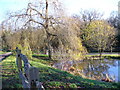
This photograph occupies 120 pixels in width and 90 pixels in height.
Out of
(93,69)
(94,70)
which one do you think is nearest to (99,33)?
(93,69)

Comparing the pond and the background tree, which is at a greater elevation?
the background tree

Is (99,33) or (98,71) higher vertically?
(99,33)

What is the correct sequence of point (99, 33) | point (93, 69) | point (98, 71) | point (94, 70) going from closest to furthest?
point (98, 71) → point (94, 70) → point (93, 69) → point (99, 33)

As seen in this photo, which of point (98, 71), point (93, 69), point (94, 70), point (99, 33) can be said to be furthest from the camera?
point (99, 33)

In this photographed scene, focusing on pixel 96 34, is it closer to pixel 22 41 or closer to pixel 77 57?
pixel 77 57

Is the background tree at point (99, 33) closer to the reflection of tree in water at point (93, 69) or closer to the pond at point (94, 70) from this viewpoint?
the reflection of tree in water at point (93, 69)

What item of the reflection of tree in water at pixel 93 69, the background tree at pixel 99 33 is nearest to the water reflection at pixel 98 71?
the reflection of tree in water at pixel 93 69

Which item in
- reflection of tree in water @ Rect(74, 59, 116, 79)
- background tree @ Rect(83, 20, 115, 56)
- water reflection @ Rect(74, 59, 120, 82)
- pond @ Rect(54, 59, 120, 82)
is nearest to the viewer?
pond @ Rect(54, 59, 120, 82)

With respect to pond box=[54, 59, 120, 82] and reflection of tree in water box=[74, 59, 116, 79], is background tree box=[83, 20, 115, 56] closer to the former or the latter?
reflection of tree in water box=[74, 59, 116, 79]

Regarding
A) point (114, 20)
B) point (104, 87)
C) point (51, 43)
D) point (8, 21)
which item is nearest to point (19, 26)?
point (8, 21)

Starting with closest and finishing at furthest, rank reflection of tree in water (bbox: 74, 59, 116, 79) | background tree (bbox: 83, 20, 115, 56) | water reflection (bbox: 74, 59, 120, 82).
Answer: water reflection (bbox: 74, 59, 120, 82) < reflection of tree in water (bbox: 74, 59, 116, 79) < background tree (bbox: 83, 20, 115, 56)

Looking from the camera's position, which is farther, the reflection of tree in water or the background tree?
the background tree

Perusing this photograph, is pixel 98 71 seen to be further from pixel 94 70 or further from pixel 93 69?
pixel 93 69

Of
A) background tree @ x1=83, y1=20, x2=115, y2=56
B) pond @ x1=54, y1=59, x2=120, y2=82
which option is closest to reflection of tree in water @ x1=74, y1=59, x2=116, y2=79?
pond @ x1=54, y1=59, x2=120, y2=82
